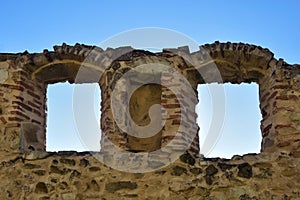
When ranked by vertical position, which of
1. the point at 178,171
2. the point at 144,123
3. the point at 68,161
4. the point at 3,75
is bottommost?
the point at 178,171

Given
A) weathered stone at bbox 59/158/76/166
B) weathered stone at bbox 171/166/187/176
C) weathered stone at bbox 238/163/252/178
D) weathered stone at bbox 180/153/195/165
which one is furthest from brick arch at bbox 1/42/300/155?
weathered stone at bbox 171/166/187/176

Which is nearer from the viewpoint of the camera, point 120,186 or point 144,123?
point 120,186

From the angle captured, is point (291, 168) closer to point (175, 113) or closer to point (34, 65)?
point (175, 113)

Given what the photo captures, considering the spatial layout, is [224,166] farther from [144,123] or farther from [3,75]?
[3,75]

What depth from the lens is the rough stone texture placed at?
580cm

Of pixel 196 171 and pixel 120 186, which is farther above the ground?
pixel 196 171

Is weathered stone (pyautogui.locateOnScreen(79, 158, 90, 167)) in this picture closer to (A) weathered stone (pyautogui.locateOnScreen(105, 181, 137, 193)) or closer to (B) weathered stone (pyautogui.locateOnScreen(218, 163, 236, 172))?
(A) weathered stone (pyautogui.locateOnScreen(105, 181, 137, 193))

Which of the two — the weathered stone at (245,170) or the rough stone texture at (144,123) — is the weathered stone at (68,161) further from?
the weathered stone at (245,170)

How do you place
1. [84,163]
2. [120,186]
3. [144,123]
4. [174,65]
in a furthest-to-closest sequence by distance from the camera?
[144,123], [174,65], [84,163], [120,186]

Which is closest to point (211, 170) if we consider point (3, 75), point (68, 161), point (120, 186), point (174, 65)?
point (120, 186)

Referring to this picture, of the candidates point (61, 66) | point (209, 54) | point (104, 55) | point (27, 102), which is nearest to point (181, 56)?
point (209, 54)

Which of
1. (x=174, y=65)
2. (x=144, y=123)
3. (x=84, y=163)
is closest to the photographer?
(x=84, y=163)

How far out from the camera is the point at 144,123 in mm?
6391

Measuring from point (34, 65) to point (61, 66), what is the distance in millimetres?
278
